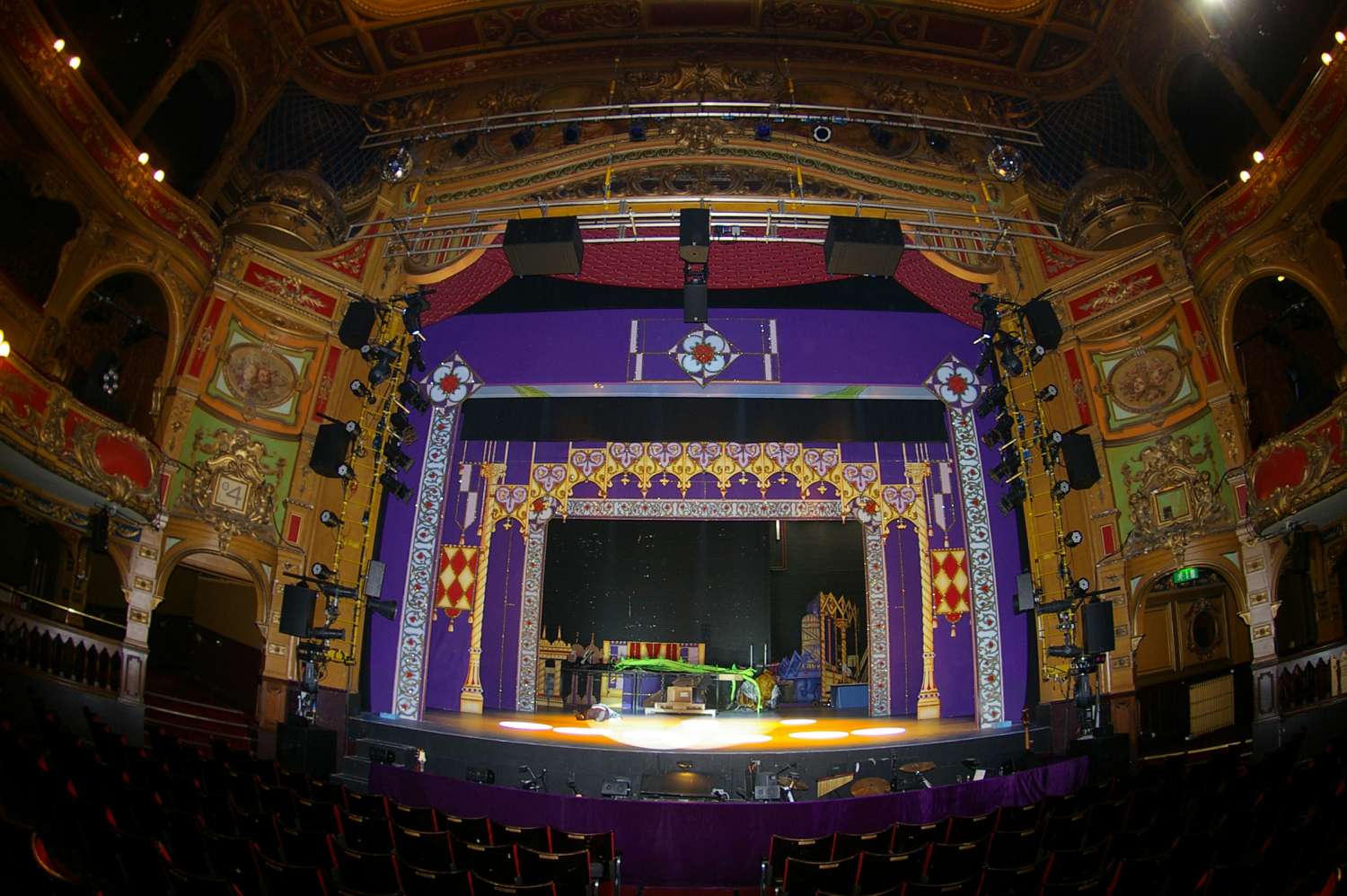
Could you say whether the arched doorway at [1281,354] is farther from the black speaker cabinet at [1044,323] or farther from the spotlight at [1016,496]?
the spotlight at [1016,496]

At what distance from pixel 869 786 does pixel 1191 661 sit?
770 centimetres

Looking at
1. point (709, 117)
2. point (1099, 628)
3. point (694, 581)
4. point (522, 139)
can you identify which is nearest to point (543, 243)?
point (522, 139)

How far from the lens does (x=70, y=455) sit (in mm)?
10266

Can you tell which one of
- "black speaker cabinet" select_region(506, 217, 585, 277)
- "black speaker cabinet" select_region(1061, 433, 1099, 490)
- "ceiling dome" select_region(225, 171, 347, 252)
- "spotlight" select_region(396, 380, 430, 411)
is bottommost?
"black speaker cabinet" select_region(1061, 433, 1099, 490)

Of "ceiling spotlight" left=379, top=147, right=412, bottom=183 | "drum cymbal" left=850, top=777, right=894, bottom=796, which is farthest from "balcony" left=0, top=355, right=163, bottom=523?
"drum cymbal" left=850, top=777, right=894, bottom=796

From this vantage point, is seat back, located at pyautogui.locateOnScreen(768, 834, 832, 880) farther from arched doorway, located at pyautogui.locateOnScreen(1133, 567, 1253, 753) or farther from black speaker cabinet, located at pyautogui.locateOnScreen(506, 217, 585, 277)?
arched doorway, located at pyautogui.locateOnScreen(1133, 567, 1253, 753)

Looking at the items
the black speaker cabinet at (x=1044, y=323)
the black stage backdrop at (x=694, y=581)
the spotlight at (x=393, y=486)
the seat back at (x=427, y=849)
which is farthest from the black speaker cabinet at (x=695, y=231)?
the black stage backdrop at (x=694, y=581)

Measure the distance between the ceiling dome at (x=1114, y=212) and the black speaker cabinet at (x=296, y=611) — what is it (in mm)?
12357

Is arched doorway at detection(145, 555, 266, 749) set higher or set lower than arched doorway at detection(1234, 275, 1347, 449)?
lower

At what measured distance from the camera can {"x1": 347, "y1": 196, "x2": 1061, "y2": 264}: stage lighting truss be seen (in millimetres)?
12688

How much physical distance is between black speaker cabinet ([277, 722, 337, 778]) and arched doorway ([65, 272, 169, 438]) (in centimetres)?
469

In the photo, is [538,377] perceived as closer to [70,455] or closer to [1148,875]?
[70,455]

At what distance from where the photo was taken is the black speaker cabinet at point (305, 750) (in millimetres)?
10883

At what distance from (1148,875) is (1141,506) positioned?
838cm
